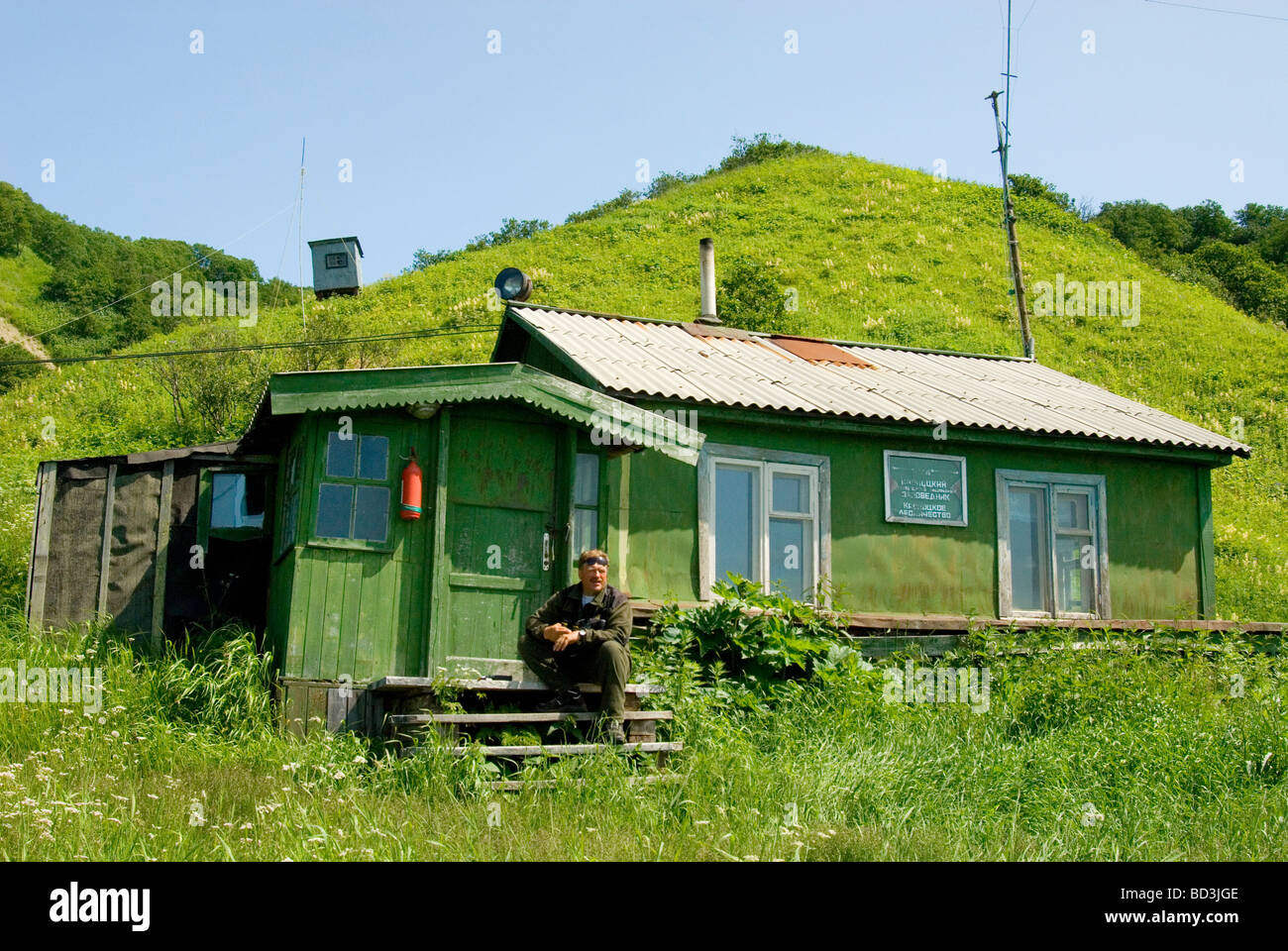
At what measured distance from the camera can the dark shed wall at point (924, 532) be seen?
13.1m

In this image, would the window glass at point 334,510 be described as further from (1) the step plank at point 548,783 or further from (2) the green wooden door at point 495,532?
(1) the step plank at point 548,783

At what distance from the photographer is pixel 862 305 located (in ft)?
133

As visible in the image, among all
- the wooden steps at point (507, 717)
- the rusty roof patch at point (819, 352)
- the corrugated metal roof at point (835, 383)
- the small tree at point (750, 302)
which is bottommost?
the wooden steps at point (507, 717)

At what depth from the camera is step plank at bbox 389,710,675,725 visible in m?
9.06

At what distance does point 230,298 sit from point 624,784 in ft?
145

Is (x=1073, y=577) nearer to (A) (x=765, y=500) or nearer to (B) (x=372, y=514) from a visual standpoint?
(A) (x=765, y=500)

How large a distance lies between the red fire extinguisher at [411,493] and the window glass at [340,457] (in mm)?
515

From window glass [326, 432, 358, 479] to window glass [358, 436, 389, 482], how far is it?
0.07 meters

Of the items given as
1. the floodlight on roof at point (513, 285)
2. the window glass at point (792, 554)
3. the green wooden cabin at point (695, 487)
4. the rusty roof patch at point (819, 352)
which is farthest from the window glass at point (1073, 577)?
the floodlight on roof at point (513, 285)

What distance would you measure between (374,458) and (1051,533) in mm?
8420

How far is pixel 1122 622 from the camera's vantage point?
13.7 metres

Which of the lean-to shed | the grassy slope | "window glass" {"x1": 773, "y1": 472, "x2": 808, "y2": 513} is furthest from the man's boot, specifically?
the grassy slope

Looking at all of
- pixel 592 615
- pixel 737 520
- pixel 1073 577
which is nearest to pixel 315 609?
pixel 592 615
